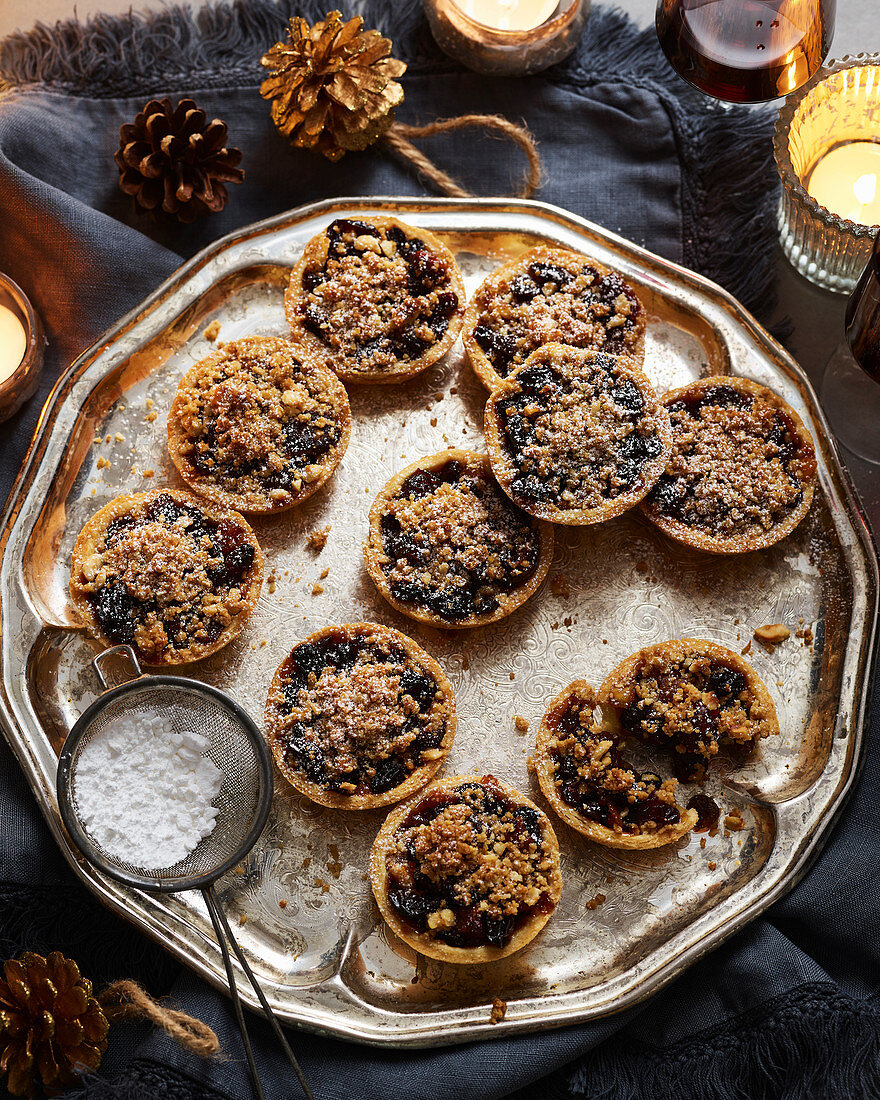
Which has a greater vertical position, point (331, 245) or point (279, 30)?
point (279, 30)

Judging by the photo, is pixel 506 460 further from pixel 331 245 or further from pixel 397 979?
pixel 397 979

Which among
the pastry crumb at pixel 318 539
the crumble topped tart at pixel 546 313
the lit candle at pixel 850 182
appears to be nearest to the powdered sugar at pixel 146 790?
the pastry crumb at pixel 318 539

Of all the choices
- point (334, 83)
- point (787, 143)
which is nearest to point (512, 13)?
point (334, 83)

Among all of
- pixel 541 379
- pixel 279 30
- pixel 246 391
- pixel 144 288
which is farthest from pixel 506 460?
pixel 279 30

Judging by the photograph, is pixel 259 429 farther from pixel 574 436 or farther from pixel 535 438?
pixel 574 436

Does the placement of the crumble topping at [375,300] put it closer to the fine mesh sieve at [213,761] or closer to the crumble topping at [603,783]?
the fine mesh sieve at [213,761]

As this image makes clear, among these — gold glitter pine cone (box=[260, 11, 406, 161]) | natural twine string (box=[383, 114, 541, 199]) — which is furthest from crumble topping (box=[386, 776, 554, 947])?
gold glitter pine cone (box=[260, 11, 406, 161])

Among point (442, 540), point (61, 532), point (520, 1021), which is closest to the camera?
point (520, 1021)
